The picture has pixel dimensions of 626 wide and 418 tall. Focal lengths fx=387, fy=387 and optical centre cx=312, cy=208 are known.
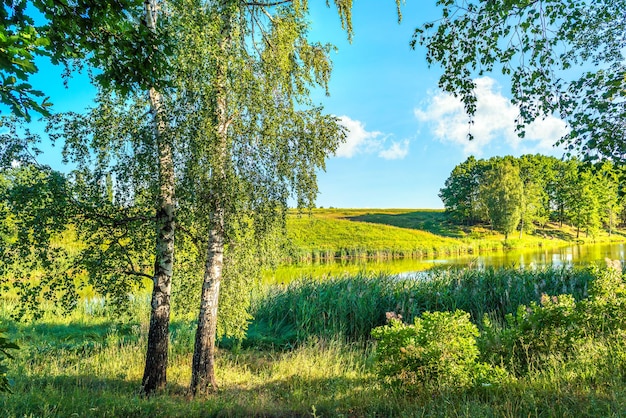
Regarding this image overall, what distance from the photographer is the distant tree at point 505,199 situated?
4738cm

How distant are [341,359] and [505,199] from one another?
151 ft

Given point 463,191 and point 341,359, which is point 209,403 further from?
point 463,191

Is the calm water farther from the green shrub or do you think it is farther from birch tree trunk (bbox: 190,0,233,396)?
the green shrub

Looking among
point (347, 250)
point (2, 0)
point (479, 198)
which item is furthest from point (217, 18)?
point (479, 198)

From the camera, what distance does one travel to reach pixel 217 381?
7246mm

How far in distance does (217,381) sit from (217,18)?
21.1 feet

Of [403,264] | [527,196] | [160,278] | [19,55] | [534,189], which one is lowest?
[403,264]

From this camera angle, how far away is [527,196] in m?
54.1

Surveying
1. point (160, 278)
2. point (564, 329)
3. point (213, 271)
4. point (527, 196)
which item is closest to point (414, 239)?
point (527, 196)

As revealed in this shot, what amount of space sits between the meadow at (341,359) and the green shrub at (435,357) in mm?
91

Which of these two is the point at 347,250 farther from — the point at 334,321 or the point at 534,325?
the point at 534,325

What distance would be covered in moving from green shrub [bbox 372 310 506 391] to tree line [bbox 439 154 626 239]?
46032 mm

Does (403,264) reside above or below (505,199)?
below

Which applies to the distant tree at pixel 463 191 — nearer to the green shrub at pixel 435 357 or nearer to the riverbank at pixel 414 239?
the riverbank at pixel 414 239
